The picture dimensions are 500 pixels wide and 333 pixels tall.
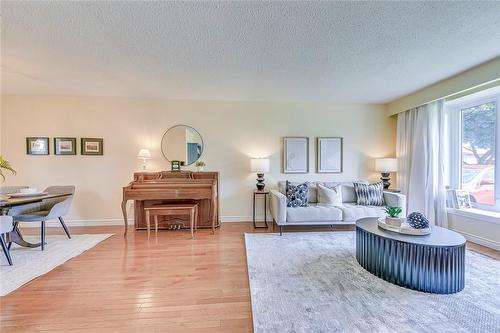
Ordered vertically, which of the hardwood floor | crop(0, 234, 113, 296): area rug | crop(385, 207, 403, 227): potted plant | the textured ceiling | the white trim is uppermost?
the textured ceiling

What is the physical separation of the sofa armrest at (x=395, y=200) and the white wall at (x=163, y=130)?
0.84 metres

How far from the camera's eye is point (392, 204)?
372 cm

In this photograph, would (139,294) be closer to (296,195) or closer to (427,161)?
(296,195)

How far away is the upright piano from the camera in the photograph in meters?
3.56

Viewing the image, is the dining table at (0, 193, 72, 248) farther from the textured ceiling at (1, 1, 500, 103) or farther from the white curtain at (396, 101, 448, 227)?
the white curtain at (396, 101, 448, 227)

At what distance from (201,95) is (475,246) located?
15.7 ft

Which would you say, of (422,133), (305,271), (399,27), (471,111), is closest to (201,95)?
(399,27)

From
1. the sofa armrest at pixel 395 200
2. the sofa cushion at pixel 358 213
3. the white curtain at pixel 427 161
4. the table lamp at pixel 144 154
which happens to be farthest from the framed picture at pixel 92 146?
the white curtain at pixel 427 161

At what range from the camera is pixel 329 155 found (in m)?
4.49

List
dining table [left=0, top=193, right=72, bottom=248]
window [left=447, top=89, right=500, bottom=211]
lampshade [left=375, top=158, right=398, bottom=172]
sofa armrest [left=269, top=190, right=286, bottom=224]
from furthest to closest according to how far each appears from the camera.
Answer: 1. lampshade [left=375, top=158, right=398, bottom=172]
2. sofa armrest [left=269, top=190, right=286, bottom=224]
3. window [left=447, top=89, right=500, bottom=211]
4. dining table [left=0, top=193, right=72, bottom=248]

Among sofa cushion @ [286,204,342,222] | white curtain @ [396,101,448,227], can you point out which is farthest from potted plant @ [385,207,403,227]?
white curtain @ [396,101,448,227]

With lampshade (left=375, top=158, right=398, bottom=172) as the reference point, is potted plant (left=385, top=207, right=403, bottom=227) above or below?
below

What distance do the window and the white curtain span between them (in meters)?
0.30

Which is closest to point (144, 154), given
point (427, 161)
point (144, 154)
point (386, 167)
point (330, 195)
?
point (144, 154)
